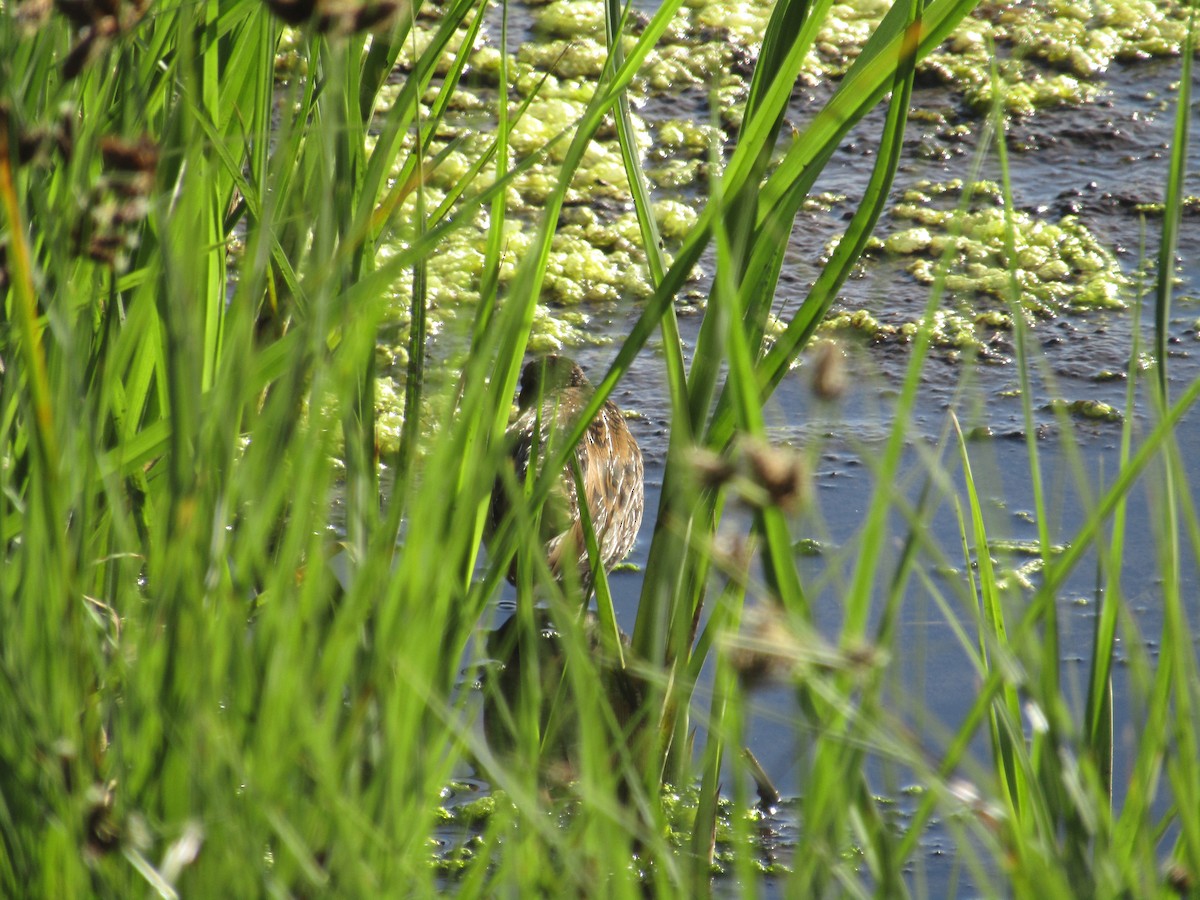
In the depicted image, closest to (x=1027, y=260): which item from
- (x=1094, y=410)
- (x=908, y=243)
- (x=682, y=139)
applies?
(x=908, y=243)

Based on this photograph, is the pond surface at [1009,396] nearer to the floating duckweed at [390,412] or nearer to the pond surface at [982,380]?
the pond surface at [982,380]

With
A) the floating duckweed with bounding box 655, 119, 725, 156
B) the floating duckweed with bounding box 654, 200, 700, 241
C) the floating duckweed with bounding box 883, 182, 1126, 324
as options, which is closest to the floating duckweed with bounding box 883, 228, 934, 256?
the floating duckweed with bounding box 883, 182, 1126, 324

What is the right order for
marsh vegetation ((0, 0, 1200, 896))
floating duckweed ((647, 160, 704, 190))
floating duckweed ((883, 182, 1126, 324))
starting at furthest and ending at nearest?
floating duckweed ((647, 160, 704, 190)) → floating duckweed ((883, 182, 1126, 324)) → marsh vegetation ((0, 0, 1200, 896))

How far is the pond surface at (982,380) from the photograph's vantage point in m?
2.35

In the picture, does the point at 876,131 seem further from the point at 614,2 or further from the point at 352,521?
the point at 352,521

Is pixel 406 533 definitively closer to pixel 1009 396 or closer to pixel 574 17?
pixel 1009 396

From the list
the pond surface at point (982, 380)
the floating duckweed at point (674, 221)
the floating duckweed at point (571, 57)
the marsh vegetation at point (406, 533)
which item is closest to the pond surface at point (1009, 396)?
the pond surface at point (982, 380)

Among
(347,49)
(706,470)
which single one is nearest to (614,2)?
(347,49)

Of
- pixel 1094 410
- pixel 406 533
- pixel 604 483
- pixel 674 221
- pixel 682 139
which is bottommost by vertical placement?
pixel 604 483

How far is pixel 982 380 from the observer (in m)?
3.32

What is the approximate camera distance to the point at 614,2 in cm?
146

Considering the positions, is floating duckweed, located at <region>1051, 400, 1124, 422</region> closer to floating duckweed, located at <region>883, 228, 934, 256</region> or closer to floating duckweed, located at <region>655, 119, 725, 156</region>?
floating duckweed, located at <region>883, 228, 934, 256</region>

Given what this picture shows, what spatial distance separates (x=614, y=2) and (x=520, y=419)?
1784 millimetres

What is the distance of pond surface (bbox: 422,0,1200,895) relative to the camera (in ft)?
7.72
